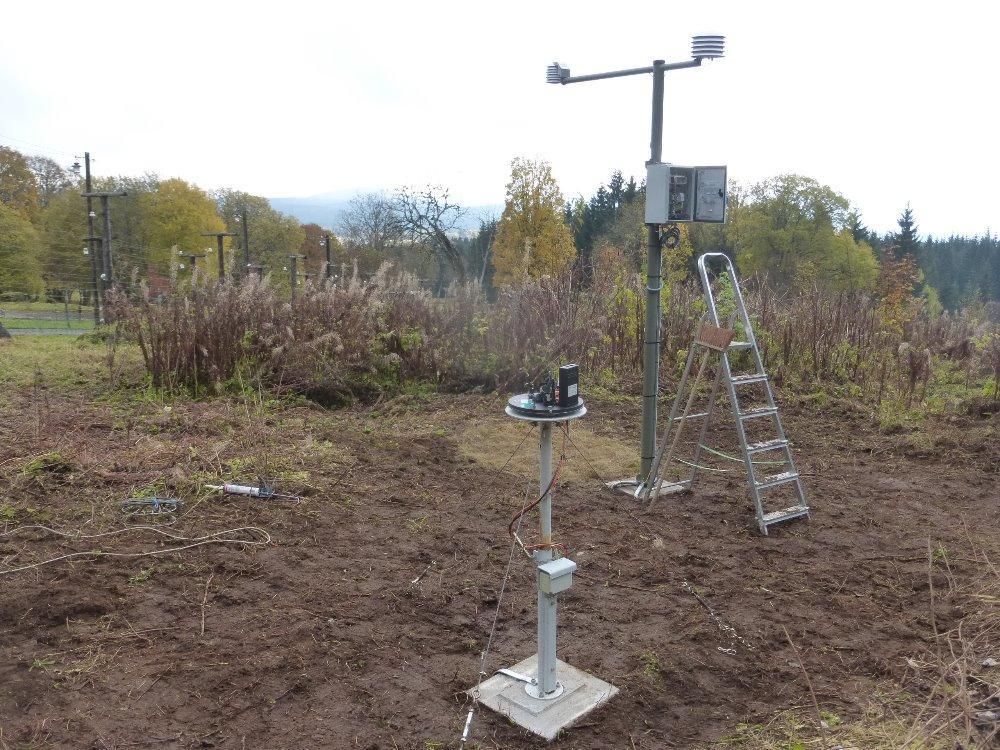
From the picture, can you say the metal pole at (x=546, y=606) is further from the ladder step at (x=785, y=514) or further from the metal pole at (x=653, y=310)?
the metal pole at (x=653, y=310)

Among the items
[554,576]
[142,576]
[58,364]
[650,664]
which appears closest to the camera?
[554,576]

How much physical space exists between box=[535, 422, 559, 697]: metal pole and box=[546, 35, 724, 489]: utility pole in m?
2.31

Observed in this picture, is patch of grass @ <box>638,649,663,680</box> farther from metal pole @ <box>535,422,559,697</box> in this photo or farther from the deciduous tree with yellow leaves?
the deciduous tree with yellow leaves

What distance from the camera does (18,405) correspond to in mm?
6668

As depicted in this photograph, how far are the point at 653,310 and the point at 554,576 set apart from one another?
8.82 feet

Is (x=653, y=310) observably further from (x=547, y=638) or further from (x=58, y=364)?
(x=58, y=364)

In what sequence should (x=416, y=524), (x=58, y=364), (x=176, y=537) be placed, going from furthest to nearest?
1. (x=58, y=364)
2. (x=416, y=524)
3. (x=176, y=537)

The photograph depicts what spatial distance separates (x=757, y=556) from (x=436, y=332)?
206 inches

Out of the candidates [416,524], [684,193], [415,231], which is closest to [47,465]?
[416,524]

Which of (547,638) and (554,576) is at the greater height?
(554,576)

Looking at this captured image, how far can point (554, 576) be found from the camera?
100 inches

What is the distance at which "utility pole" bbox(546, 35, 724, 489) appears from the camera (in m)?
4.45

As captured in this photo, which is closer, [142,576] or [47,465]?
[142,576]

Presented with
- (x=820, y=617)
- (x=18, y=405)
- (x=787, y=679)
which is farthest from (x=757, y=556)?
(x=18, y=405)
